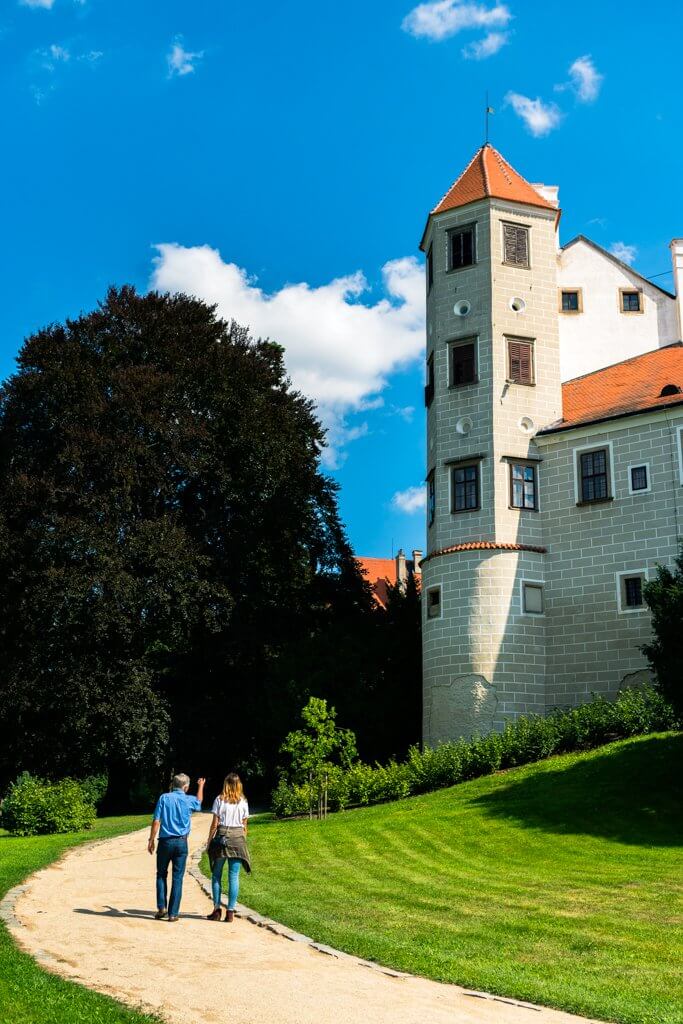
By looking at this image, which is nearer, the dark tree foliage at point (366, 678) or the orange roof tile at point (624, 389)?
the orange roof tile at point (624, 389)

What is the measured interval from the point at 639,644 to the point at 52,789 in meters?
18.6

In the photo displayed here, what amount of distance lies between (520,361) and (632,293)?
970 cm

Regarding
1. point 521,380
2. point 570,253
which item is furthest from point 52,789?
point 570,253

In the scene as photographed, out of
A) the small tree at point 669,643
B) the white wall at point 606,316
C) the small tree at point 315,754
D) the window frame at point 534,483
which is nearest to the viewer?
the small tree at point 669,643

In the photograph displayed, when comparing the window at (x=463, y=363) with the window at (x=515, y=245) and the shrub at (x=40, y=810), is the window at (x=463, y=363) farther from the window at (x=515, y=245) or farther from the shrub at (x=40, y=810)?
the shrub at (x=40, y=810)

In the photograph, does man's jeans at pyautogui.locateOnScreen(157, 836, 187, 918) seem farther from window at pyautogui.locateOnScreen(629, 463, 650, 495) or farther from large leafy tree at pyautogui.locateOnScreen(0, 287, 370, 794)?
window at pyautogui.locateOnScreen(629, 463, 650, 495)

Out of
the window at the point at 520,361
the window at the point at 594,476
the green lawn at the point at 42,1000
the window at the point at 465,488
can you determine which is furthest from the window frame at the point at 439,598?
the green lawn at the point at 42,1000

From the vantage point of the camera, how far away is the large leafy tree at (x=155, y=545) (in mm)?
35344

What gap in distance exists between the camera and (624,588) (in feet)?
115

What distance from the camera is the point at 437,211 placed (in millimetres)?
40812

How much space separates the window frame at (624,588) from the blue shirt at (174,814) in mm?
23168

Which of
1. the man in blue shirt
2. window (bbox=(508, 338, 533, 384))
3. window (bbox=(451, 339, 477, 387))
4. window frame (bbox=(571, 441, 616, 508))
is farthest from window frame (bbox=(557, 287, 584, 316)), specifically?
the man in blue shirt

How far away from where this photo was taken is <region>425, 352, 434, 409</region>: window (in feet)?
132

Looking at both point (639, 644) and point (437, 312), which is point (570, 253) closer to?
point (437, 312)
